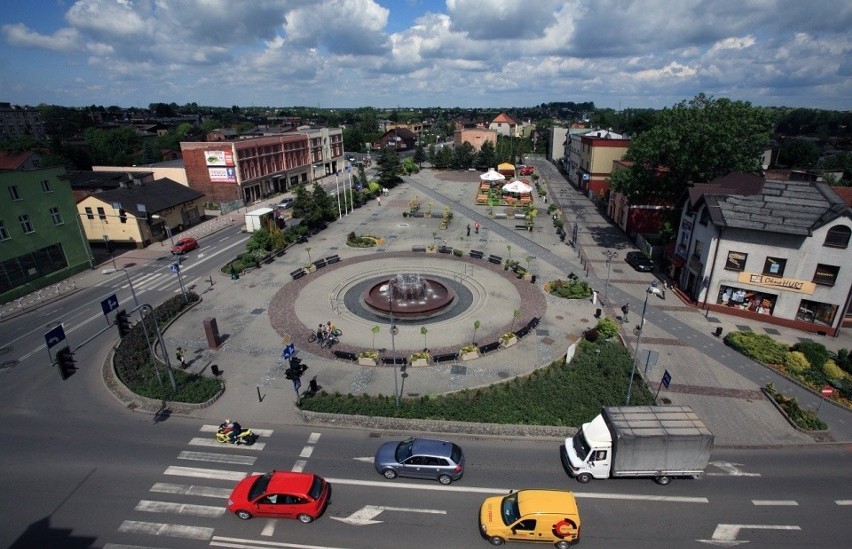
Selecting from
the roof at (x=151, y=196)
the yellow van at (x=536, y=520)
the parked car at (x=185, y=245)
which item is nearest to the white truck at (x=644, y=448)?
the yellow van at (x=536, y=520)

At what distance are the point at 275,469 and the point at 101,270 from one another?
135 feet

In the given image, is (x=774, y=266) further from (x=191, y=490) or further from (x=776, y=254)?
(x=191, y=490)

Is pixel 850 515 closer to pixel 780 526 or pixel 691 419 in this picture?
pixel 780 526

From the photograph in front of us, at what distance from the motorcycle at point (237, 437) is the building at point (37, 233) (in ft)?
109

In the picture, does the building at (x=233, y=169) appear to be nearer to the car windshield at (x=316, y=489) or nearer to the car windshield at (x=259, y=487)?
the car windshield at (x=259, y=487)

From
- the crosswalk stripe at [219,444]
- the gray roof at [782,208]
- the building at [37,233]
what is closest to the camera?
the crosswalk stripe at [219,444]

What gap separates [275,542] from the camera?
17625 mm

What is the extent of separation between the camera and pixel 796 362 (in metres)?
29.0

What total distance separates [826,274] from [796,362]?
933cm

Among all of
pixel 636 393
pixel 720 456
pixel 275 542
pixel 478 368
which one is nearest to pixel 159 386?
pixel 275 542

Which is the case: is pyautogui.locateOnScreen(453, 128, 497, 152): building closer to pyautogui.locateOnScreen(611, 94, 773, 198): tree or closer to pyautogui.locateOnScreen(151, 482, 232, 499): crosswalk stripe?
pyautogui.locateOnScreen(611, 94, 773, 198): tree

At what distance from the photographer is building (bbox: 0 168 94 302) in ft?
133

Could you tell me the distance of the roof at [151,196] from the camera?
5575cm

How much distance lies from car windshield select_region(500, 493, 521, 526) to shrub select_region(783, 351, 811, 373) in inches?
929
